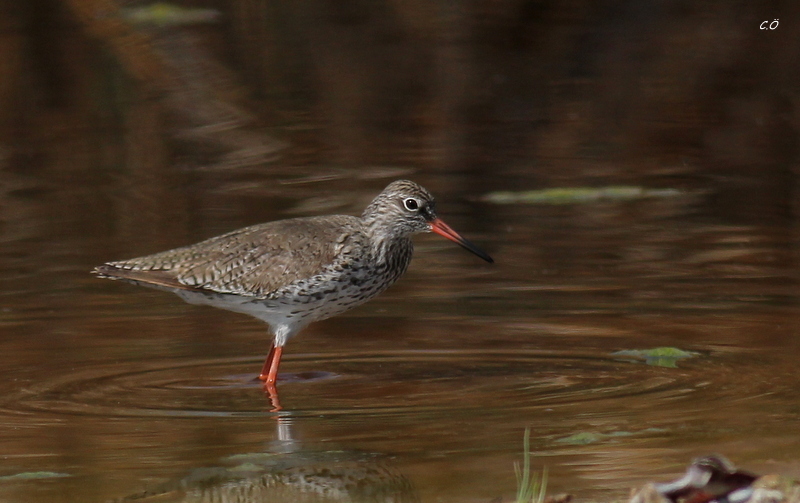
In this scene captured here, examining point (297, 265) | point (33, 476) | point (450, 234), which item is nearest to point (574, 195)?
point (450, 234)

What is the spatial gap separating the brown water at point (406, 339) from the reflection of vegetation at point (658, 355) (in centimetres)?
8

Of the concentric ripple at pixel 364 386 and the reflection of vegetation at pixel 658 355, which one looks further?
the reflection of vegetation at pixel 658 355

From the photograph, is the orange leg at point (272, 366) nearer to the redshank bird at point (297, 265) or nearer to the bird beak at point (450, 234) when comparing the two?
the redshank bird at point (297, 265)

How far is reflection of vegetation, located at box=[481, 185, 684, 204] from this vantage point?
37.4 ft

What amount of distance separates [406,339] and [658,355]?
1529 millimetres

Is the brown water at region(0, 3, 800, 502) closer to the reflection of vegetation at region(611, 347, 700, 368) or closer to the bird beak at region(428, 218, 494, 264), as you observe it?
the reflection of vegetation at region(611, 347, 700, 368)

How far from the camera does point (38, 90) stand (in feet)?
52.7

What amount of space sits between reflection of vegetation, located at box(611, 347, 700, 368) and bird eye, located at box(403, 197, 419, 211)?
1546mm

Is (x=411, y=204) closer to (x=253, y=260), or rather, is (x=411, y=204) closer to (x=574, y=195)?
(x=253, y=260)

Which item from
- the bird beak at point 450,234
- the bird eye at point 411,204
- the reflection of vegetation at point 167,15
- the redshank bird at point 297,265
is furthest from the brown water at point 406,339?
the reflection of vegetation at point 167,15

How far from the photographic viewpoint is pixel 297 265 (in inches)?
307

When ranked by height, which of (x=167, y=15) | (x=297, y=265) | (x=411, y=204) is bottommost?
(x=297, y=265)

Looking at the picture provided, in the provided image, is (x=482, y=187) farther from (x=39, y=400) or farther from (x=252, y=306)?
(x=39, y=400)

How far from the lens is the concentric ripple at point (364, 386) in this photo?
6.56 m
